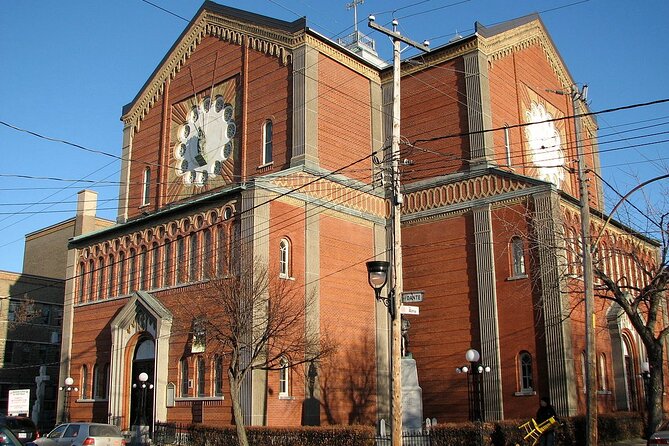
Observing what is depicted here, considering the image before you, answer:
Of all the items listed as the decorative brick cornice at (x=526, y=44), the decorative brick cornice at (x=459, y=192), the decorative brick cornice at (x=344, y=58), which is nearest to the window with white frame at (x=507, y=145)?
the decorative brick cornice at (x=459, y=192)

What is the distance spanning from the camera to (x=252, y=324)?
88.7 feet

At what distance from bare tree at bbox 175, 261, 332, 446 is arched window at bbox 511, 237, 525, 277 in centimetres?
876

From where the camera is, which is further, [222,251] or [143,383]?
[143,383]

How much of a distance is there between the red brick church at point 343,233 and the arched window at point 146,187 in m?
0.17

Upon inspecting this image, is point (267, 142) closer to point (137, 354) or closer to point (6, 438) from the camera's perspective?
point (137, 354)

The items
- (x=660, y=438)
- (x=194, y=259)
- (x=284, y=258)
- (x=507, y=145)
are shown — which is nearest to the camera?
(x=660, y=438)

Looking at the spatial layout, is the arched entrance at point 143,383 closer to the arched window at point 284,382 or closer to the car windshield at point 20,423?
the car windshield at point 20,423

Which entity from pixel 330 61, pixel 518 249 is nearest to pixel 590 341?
pixel 518 249

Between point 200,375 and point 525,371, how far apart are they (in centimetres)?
1405

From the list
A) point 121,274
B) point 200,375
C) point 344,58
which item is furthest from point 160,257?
point 344,58

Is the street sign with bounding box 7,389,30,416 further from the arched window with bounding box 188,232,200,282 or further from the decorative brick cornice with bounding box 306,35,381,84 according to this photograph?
the decorative brick cornice with bounding box 306,35,381,84

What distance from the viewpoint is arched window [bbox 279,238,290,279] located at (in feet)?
103

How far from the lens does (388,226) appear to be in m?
37.8

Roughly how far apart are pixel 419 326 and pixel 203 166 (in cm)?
1433
